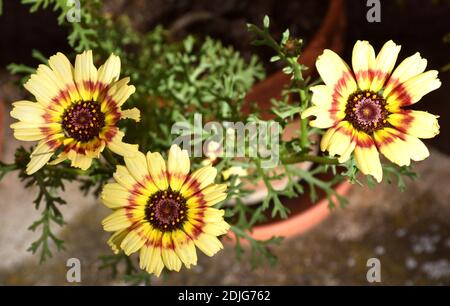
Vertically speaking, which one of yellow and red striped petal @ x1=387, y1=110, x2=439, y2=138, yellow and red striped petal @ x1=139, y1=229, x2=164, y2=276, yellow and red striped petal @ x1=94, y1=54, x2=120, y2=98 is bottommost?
yellow and red striped petal @ x1=139, y1=229, x2=164, y2=276

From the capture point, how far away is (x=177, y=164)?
1.02 m

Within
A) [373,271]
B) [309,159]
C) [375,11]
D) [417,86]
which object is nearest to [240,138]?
[309,159]

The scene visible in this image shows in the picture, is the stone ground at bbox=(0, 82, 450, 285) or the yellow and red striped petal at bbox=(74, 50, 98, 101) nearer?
the yellow and red striped petal at bbox=(74, 50, 98, 101)

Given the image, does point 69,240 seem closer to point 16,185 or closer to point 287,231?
point 16,185

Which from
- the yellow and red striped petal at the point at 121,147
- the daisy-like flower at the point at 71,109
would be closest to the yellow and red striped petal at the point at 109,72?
the daisy-like flower at the point at 71,109

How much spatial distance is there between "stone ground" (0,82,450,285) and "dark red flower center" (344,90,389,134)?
3.28 feet

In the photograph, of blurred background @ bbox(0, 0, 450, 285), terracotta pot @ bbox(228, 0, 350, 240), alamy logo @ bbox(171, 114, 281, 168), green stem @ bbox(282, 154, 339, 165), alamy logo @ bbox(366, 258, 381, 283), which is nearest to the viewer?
green stem @ bbox(282, 154, 339, 165)

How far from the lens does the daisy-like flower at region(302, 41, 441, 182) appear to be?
0.96 meters

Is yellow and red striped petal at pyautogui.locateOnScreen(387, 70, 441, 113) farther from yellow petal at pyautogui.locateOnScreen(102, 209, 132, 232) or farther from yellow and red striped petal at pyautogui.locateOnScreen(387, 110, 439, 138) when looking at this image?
yellow petal at pyautogui.locateOnScreen(102, 209, 132, 232)

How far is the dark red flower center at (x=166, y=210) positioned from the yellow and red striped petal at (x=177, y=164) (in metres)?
0.04

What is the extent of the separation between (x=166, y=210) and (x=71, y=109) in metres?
0.26

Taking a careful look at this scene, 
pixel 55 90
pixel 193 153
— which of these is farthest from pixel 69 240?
pixel 55 90

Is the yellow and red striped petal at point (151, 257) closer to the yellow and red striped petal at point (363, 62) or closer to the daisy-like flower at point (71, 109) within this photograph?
the daisy-like flower at point (71, 109)

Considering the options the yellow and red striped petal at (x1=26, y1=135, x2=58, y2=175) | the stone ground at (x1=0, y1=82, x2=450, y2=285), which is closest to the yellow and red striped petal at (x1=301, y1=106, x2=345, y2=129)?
the yellow and red striped petal at (x1=26, y1=135, x2=58, y2=175)
